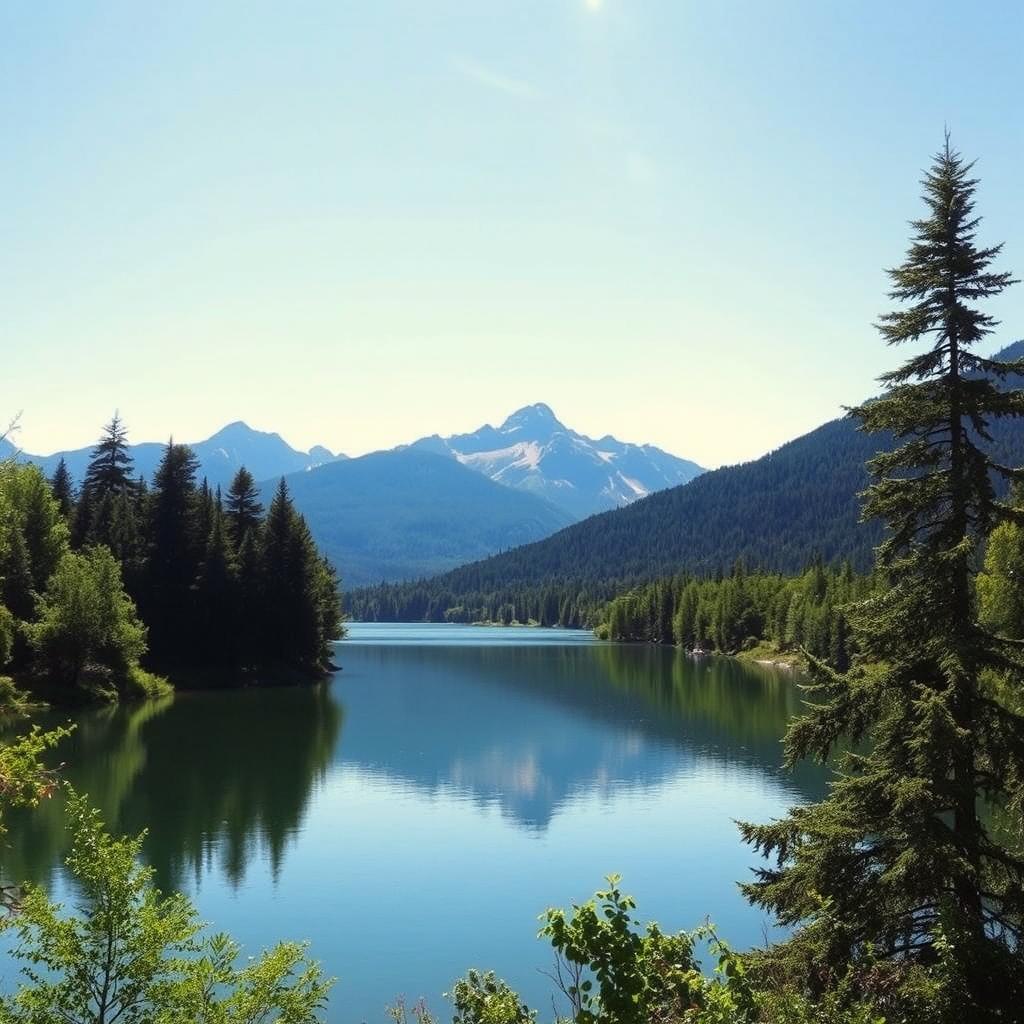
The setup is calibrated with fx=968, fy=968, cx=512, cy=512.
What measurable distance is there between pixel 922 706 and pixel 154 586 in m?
75.1

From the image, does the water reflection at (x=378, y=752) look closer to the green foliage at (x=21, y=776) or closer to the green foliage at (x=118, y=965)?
the green foliage at (x=118, y=965)

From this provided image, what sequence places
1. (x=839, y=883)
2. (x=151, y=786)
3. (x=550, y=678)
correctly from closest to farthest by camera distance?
(x=839, y=883) < (x=151, y=786) < (x=550, y=678)

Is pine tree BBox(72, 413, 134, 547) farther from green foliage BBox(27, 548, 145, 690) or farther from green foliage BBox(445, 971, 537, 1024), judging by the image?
green foliage BBox(445, 971, 537, 1024)

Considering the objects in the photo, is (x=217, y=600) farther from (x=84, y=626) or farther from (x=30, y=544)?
(x=84, y=626)

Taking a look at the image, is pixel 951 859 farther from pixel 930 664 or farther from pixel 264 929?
pixel 264 929

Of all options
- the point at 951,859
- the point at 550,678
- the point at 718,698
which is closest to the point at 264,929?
the point at 951,859

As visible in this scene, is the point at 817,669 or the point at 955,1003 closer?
the point at 955,1003

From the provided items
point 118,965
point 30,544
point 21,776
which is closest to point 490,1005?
point 118,965

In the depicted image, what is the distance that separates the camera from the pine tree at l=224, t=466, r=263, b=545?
90938 mm

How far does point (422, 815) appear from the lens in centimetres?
3741

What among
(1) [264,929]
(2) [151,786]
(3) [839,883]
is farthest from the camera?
(2) [151,786]

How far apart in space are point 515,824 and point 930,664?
25.3 m

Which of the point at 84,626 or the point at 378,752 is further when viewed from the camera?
the point at 84,626

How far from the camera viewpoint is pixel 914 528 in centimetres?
1377
